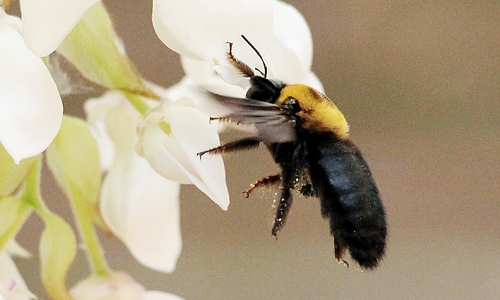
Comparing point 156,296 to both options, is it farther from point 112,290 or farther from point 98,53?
point 98,53

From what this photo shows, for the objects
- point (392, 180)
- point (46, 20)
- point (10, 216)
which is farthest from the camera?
point (392, 180)

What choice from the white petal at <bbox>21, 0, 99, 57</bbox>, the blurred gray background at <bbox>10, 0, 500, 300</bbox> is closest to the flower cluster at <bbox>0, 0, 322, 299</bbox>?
the white petal at <bbox>21, 0, 99, 57</bbox>

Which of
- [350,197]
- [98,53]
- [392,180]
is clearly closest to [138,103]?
[98,53]

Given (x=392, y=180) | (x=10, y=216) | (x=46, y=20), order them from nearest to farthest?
(x=46, y=20) < (x=10, y=216) < (x=392, y=180)

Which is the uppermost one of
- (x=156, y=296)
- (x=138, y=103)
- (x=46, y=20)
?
(x=46, y=20)

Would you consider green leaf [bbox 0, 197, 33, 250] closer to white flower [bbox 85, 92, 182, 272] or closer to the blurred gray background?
white flower [bbox 85, 92, 182, 272]
